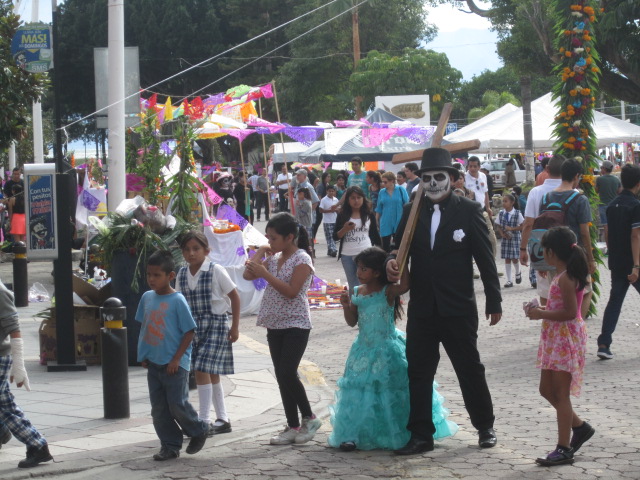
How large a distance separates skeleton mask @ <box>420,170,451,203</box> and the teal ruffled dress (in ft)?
2.42

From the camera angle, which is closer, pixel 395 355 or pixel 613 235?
pixel 395 355

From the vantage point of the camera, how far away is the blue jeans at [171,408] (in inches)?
249

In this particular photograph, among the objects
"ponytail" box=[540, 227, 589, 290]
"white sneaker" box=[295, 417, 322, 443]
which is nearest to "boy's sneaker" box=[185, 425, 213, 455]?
"white sneaker" box=[295, 417, 322, 443]

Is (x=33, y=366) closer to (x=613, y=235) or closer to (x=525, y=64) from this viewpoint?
(x=613, y=235)

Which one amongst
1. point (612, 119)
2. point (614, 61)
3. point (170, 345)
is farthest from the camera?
point (612, 119)

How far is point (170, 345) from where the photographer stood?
6375mm

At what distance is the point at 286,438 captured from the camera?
6.70 metres

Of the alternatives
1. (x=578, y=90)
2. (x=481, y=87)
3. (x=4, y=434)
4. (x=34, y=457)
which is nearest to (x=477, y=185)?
(x=578, y=90)

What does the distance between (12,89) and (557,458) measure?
40.8ft

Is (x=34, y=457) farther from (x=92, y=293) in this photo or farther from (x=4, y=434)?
(x=92, y=293)

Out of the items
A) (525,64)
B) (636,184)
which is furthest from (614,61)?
(636,184)

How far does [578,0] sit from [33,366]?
7.69 m

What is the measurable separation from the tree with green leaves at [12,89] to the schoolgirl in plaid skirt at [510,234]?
792 cm

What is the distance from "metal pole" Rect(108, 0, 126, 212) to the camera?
12.6 meters
